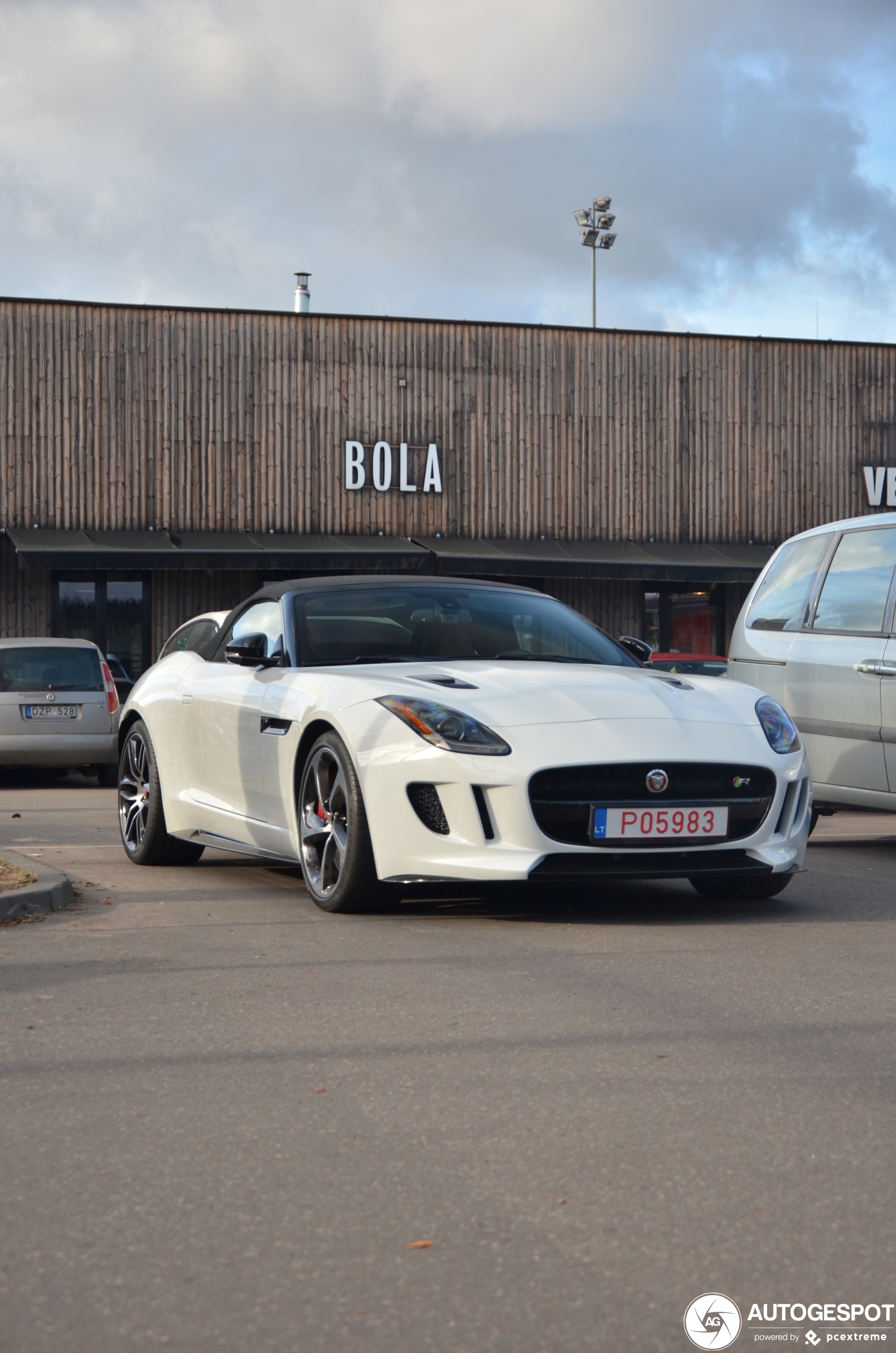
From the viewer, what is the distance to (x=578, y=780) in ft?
19.5

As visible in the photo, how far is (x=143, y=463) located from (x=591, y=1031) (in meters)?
23.9

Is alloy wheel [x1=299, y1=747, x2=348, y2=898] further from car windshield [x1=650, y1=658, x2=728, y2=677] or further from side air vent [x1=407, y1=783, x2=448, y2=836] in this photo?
car windshield [x1=650, y1=658, x2=728, y2=677]

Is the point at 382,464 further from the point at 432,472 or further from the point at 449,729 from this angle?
the point at 449,729

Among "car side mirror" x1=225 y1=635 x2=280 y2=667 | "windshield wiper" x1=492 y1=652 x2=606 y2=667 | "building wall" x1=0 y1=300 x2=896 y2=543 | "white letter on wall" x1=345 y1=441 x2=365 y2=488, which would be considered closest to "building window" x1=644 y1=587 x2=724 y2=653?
"building wall" x1=0 y1=300 x2=896 y2=543

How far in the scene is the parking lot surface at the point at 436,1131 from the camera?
257 centimetres

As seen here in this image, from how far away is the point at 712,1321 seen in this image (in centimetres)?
247

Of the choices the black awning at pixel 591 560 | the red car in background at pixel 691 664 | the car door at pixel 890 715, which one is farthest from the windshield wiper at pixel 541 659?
the black awning at pixel 591 560

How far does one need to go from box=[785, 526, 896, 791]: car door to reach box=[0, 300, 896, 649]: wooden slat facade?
19.5 metres

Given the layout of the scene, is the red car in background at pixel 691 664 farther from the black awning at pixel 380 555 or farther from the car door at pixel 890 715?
the car door at pixel 890 715

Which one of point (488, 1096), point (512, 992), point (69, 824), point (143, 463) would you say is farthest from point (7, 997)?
point (143, 463)

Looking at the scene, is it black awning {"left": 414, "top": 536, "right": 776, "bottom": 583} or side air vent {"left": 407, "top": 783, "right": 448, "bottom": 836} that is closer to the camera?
side air vent {"left": 407, "top": 783, "right": 448, "bottom": 836}

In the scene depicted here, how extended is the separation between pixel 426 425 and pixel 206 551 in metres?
5.03

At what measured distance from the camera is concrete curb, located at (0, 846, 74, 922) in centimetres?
650

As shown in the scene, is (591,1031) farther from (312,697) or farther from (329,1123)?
(312,697)
